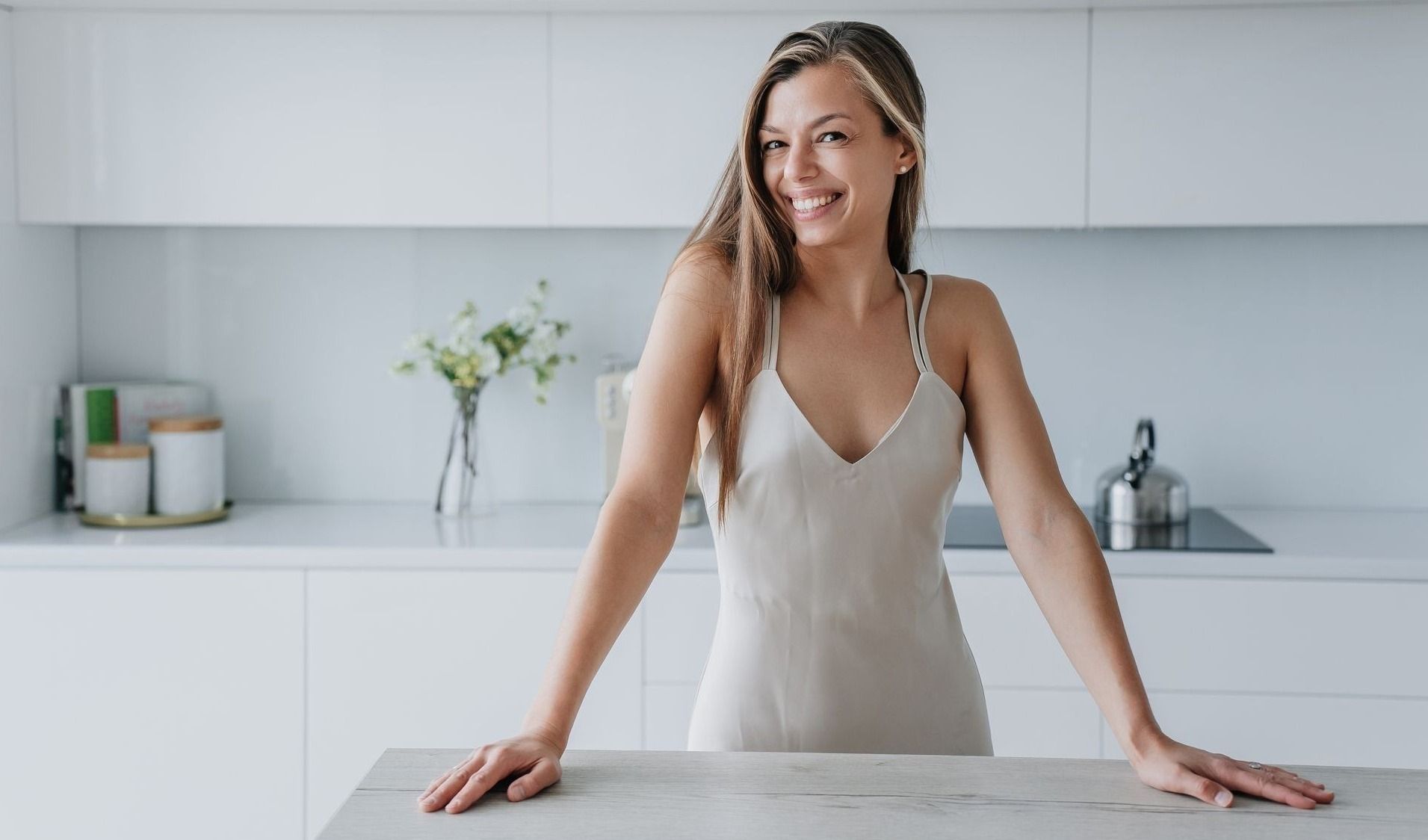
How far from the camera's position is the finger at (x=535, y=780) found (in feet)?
3.36

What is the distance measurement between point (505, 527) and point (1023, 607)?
992 millimetres

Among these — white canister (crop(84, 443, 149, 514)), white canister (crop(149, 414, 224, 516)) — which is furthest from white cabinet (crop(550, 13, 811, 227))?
white canister (crop(84, 443, 149, 514))

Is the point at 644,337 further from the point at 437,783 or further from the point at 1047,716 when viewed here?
the point at 437,783

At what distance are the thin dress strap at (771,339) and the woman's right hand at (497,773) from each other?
0.49 m

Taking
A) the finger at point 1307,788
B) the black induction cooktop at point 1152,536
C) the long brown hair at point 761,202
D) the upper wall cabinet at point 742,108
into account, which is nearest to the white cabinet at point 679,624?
the black induction cooktop at point 1152,536

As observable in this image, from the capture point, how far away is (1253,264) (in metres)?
2.74

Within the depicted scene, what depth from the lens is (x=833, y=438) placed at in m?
1.39

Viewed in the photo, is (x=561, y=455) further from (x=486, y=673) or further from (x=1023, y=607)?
(x=1023, y=607)

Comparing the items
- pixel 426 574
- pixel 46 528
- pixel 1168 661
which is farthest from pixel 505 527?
pixel 1168 661

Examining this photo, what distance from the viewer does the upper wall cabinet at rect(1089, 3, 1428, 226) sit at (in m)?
2.37

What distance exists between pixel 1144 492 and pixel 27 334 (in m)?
2.22

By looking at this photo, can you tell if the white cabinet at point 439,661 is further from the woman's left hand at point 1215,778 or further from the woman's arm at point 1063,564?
the woman's left hand at point 1215,778

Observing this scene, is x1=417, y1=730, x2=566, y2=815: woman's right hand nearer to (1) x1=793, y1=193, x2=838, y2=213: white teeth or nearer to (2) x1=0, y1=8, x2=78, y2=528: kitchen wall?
(1) x1=793, y1=193, x2=838, y2=213: white teeth

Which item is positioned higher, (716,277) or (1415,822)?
(716,277)
